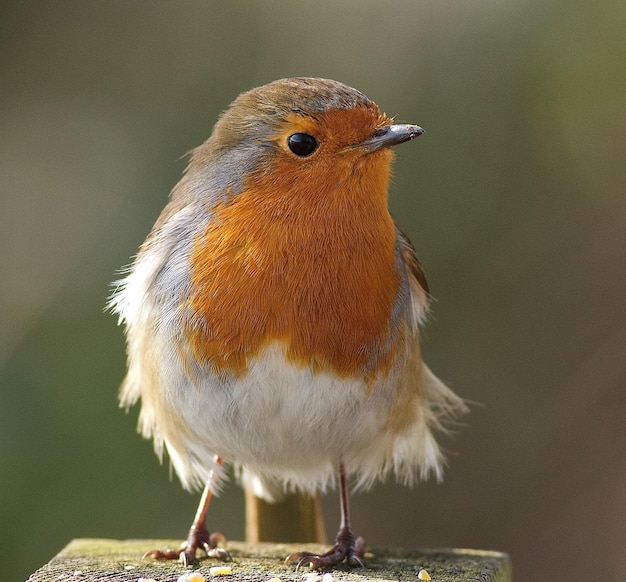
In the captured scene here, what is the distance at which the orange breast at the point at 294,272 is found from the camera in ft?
11.1

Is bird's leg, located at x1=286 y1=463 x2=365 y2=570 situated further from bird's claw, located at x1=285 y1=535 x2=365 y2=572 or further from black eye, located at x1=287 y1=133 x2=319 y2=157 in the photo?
black eye, located at x1=287 y1=133 x2=319 y2=157

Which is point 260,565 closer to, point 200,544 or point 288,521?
point 200,544

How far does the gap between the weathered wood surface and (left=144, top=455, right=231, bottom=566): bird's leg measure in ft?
0.13

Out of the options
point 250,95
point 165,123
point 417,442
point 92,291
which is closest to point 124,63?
point 165,123

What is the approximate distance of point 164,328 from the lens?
3.59 m

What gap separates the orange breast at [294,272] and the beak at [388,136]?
50 millimetres

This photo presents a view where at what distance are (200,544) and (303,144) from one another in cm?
155

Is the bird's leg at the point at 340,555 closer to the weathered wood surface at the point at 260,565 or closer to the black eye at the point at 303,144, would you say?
the weathered wood surface at the point at 260,565

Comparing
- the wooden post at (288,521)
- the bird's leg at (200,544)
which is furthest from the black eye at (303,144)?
the wooden post at (288,521)

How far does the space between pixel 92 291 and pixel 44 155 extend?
3.51 ft

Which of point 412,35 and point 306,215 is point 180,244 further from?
point 412,35

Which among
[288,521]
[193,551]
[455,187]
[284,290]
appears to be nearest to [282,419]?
[284,290]

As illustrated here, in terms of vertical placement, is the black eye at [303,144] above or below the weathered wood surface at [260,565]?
above

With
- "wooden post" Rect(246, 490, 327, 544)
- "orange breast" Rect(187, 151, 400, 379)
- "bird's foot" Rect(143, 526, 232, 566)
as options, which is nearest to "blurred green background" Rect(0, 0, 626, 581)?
"wooden post" Rect(246, 490, 327, 544)
